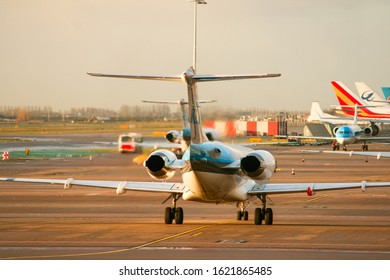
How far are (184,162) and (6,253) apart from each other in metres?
8.82

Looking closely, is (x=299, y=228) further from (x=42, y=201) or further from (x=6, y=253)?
(x=42, y=201)

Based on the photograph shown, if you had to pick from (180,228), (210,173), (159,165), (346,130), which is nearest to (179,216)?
(180,228)

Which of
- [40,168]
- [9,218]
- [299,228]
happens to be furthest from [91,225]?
[40,168]

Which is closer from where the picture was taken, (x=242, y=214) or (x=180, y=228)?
(x=180, y=228)

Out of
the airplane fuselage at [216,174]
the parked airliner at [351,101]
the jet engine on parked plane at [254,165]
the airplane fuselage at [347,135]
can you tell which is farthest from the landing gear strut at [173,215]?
the parked airliner at [351,101]

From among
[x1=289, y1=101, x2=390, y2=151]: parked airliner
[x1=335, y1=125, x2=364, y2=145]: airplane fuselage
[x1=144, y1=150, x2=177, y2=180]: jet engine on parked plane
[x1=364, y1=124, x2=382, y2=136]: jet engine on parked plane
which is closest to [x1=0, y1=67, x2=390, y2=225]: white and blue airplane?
[x1=144, y1=150, x2=177, y2=180]: jet engine on parked plane

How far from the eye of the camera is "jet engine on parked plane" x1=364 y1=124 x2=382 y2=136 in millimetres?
129125

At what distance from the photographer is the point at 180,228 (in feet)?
113

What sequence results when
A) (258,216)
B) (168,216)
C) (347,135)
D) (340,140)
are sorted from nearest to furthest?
(258,216) → (168,216) → (347,135) → (340,140)

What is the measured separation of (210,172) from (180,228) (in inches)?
114

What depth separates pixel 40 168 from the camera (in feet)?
257

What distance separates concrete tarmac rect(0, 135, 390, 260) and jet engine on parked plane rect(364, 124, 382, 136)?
74.0 m

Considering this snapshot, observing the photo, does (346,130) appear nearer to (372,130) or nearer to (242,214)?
(372,130)
